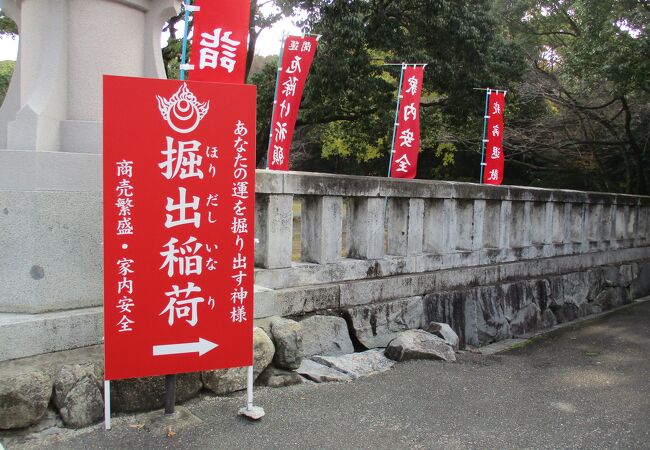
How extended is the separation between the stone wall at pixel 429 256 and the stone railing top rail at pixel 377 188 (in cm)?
1

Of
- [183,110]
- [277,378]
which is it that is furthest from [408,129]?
[183,110]

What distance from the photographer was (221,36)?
453 centimetres

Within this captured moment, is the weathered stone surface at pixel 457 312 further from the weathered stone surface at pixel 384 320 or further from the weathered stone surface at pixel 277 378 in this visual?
the weathered stone surface at pixel 277 378

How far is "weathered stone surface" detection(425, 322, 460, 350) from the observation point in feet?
A: 19.8

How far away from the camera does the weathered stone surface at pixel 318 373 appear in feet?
15.3

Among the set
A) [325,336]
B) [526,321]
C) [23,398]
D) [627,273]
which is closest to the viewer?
[23,398]

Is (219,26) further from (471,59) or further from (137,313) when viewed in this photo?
(471,59)

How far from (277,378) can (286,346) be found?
261 mm

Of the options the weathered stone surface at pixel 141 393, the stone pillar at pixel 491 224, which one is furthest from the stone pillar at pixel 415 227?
the weathered stone surface at pixel 141 393

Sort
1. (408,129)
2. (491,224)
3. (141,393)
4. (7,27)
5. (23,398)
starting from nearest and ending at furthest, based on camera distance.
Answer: (23,398) < (141,393) < (408,129) < (491,224) < (7,27)

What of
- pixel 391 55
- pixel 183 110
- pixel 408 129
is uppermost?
pixel 391 55

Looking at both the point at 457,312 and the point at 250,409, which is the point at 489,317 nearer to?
the point at 457,312

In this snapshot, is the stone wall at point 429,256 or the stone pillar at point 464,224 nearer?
the stone wall at point 429,256

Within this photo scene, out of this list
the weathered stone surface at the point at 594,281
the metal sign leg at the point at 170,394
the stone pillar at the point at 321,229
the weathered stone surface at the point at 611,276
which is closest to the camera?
the metal sign leg at the point at 170,394
